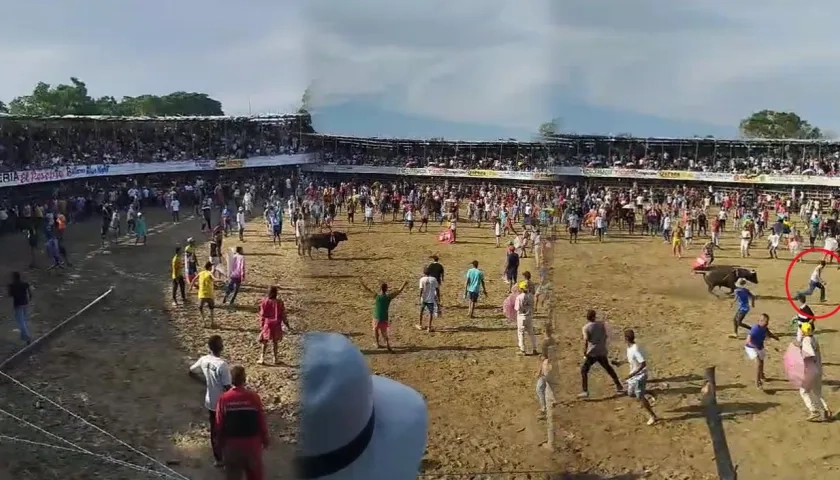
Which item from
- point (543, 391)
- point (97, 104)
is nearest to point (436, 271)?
point (543, 391)

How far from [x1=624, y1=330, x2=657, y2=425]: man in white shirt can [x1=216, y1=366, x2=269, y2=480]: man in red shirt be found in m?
3.31

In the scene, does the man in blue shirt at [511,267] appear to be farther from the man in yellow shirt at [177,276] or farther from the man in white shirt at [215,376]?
the man in yellow shirt at [177,276]

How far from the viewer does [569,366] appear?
16.0 feet

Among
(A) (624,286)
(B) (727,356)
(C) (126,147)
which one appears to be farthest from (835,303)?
(C) (126,147)

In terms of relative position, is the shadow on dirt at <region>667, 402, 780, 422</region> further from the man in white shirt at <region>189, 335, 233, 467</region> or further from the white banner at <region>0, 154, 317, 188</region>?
the white banner at <region>0, 154, 317, 188</region>

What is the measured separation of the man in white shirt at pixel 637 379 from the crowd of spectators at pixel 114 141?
1426 cm

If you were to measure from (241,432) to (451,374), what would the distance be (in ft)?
8.62

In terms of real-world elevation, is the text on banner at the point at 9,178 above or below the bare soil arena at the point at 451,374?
above

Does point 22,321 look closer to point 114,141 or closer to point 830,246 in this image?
point 830,246

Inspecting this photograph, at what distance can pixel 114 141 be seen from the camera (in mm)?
25062

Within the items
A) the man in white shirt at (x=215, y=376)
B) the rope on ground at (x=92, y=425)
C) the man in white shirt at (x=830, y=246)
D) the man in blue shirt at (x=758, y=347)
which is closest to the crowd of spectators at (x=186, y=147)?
the man in white shirt at (x=830, y=246)

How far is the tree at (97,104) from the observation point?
3925 cm

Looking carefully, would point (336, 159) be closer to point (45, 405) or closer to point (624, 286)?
point (45, 405)

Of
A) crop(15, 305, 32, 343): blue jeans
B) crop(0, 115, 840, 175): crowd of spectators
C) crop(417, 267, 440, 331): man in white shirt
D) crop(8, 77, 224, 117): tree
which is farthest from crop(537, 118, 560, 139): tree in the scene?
crop(8, 77, 224, 117): tree
